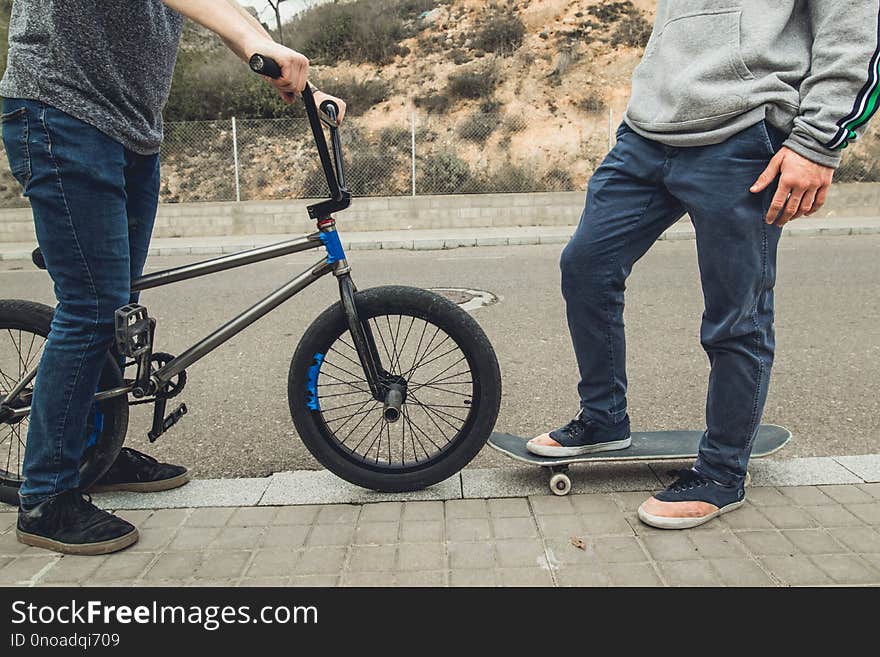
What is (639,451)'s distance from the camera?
9.07ft

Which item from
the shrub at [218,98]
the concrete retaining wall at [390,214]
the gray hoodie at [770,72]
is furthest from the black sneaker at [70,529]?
the shrub at [218,98]

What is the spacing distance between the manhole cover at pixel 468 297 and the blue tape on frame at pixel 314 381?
3489 millimetres

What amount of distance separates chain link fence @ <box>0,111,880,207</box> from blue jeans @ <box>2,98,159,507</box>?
1272cm

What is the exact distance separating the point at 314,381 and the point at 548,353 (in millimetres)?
2447

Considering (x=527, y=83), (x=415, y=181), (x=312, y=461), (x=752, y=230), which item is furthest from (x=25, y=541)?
(x=527, y=83)

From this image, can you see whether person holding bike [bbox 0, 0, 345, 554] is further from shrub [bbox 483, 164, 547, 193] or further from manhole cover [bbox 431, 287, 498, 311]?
shrub [bbox 483, 164, 547, 193]

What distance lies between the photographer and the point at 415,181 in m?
15.1

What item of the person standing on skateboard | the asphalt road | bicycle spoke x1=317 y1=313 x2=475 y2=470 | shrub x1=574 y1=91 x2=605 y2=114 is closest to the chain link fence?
shrub x1=574 y1=91 x2=605 y2=114

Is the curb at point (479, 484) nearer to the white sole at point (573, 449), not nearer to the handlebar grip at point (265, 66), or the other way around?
the white sole at point (573, 449)

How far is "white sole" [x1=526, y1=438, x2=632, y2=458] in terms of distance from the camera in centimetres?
272

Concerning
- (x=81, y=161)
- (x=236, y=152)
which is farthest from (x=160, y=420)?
(x=236, y=152)

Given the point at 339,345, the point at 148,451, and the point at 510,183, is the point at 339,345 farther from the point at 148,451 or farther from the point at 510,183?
the point at 510,183

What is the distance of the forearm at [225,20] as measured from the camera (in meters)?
2.02

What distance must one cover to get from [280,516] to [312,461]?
62 cm
